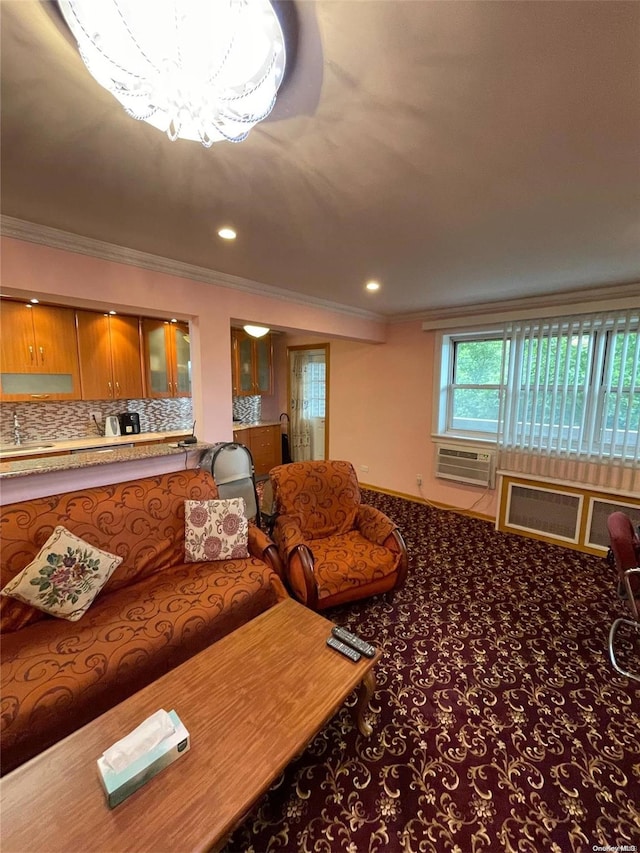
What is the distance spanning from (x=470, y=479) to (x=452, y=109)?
3.51 metres

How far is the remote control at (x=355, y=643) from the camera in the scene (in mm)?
1436

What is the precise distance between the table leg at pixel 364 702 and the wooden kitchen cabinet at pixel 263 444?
374cm

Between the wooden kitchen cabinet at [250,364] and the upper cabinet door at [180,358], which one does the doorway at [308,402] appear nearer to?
the wooden kitchen cabinet at [250,364]

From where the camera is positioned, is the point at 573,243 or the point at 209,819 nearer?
the point at 209,819

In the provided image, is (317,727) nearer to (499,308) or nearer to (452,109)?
(452,109)

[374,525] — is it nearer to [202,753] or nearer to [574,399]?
[202,753]

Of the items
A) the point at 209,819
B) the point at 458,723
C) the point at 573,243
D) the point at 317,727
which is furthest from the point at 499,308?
the point at 209,819

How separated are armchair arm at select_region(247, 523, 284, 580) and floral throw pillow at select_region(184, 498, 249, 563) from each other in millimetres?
64

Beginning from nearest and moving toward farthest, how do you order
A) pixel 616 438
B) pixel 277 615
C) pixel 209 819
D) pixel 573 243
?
1. pixel 209 819
2. pixel 277 615
3. pixel 573 243
4. pixel 616 438

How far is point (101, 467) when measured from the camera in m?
2.22

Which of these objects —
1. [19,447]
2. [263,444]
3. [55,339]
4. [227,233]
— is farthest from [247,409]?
[227,233]

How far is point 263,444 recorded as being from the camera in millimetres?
5309

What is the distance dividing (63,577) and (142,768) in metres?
1.01

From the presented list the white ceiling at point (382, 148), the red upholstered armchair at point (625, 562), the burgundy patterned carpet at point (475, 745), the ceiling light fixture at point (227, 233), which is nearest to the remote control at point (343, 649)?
the burgundy patterned carpet at point (475, 745)
